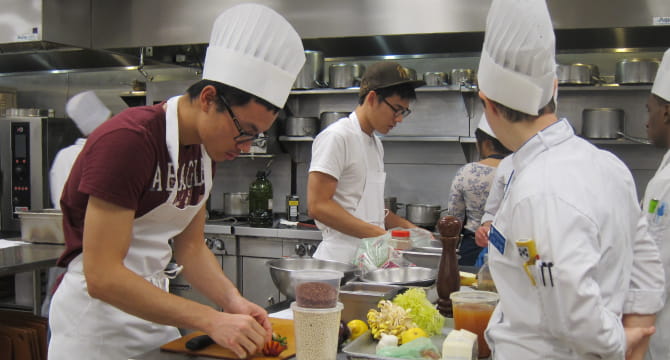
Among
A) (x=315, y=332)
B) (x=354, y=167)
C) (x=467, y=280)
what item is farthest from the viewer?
(x=354, y=167)

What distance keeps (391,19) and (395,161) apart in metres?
1.23

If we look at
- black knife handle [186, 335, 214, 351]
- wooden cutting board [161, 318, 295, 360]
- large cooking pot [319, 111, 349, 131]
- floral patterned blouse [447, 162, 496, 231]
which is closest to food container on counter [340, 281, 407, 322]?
wooden cutting board [161, 318, 295, 360]

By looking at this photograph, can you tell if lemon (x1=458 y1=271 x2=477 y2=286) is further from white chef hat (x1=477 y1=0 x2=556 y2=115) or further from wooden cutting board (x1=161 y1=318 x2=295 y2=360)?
white chef hat (x1=477 y1=0 x2=556 y2=115)

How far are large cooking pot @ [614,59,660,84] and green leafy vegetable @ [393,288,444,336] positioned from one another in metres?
3.31

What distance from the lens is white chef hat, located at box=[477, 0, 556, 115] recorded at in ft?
4.49

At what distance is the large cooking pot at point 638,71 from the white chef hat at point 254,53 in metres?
3.31

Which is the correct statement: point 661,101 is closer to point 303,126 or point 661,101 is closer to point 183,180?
point 183,180

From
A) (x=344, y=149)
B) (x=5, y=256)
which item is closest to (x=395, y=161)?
(x=344, y=149)

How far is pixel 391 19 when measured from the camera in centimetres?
457

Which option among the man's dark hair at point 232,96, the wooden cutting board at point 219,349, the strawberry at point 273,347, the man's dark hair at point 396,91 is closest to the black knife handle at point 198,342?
the wooden cutting board at point 219,349

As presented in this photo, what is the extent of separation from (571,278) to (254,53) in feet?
3.28

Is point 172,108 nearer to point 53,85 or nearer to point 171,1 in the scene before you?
point 171,1

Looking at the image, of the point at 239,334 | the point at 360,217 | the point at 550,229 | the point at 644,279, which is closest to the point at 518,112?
the point at 550,229

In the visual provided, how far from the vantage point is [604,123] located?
168 inches
